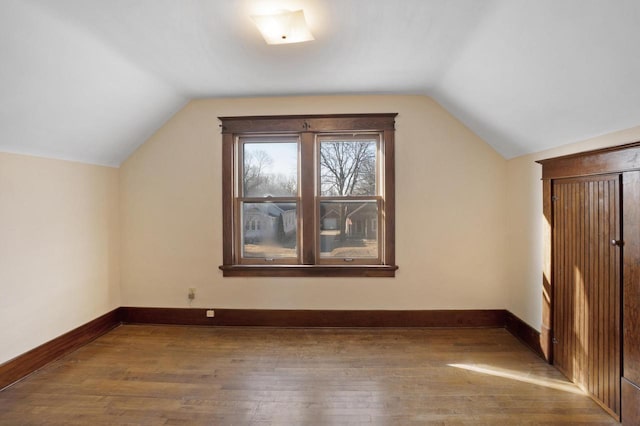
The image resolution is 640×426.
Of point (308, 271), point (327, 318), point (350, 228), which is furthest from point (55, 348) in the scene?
point (350, 228)

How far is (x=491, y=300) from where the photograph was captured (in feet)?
12.1

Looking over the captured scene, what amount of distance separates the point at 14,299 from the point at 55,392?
809 millimetres

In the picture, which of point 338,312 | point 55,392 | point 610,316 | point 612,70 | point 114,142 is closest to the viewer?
point 612,70

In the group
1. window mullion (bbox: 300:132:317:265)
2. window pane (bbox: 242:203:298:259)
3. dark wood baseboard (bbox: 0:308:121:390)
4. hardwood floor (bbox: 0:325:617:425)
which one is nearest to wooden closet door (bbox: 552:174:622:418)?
hardwood floor (bbox: 0:325:617:425)

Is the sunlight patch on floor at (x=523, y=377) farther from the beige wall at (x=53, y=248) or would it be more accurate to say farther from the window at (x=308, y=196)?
the beige wall at (x=53, y=248)

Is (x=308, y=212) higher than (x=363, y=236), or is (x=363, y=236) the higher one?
(x=308, y=212)

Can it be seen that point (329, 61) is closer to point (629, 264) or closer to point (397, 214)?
point (397, 214)

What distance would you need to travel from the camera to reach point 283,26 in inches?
88.3

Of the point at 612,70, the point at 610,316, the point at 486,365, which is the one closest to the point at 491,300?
the point at 486,365

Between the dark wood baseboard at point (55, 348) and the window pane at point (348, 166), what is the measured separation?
2.75m

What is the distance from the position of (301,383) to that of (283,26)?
8.54ft

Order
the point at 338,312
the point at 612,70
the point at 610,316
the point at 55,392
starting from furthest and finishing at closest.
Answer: the point at 338,312, the point at 55,392, the point at 610,316, the point at 612,70

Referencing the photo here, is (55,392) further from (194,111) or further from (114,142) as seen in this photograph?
(194,111)

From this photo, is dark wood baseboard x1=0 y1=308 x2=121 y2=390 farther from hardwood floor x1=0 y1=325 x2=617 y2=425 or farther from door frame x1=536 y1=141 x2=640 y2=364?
door frame x1=536 y1=141 x2=640 y2=364
